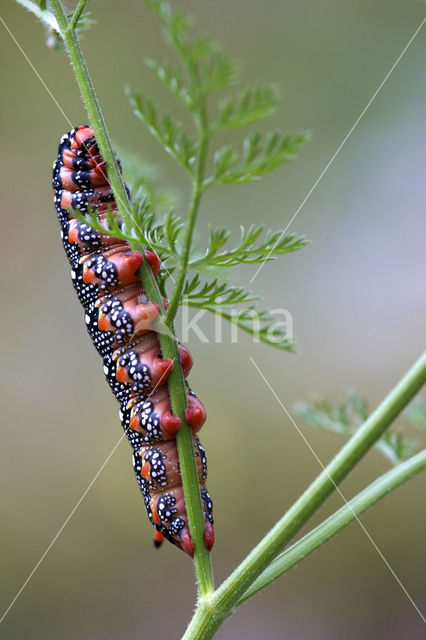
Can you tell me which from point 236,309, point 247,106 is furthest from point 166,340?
point 247,106

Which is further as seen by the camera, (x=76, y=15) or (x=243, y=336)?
(x=243, y=336)

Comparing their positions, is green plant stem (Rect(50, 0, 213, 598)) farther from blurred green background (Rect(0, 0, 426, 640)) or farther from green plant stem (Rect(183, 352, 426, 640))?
blurred green background (Rect(0, 0, 426, 640))

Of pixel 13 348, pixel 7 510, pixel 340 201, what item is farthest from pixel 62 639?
pixel 340 201

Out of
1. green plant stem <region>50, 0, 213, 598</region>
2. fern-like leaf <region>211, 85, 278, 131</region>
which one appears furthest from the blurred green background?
fern-like leaf <region>211, 85, 278, 131</region>

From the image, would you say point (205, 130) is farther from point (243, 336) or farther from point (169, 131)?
point (243, 336)

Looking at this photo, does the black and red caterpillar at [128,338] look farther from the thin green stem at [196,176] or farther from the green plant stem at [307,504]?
the thin green stem at [196,176]

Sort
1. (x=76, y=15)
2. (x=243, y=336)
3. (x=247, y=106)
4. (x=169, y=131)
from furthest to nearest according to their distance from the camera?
(x=243, y=336) → (x=76, y=15) → (x=169, y=131) → (x=247, y=106)
